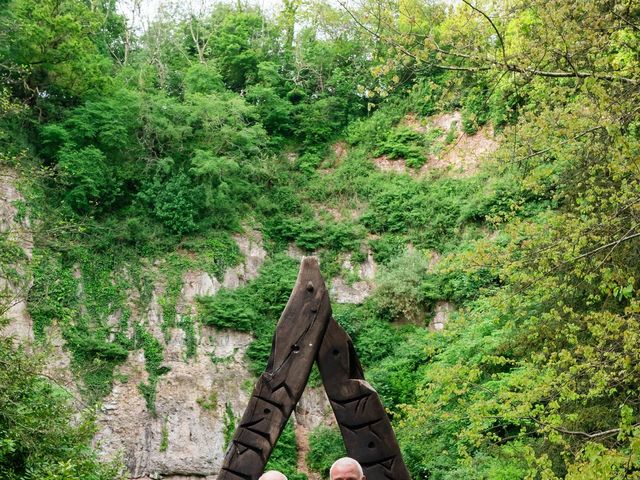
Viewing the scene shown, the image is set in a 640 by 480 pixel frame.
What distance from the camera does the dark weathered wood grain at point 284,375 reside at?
15.8 feet

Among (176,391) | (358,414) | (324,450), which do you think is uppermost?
(358,414)

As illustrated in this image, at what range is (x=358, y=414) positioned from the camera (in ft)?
16.1

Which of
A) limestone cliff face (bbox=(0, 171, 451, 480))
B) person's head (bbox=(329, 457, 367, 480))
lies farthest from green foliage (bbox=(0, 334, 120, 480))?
limestone cliff face (bbox=(0, 171, 451, 480))

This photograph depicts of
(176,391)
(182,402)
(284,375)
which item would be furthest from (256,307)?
(284,375)

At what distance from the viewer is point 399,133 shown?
25.8 metres

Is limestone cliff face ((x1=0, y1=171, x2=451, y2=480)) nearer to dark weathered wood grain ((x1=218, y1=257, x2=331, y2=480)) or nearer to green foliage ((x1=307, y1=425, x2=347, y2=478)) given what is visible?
green foliage ((x1=307, y1=425, x2=347, y2=478))

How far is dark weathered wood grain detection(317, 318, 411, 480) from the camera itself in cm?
484

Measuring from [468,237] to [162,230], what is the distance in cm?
883

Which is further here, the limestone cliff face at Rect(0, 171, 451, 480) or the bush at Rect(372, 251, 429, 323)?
the bush at Rect(372, 251, 429, 323)

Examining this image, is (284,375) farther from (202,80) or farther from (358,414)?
(202,80)

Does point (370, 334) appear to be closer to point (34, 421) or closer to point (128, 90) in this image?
point (128, 90)

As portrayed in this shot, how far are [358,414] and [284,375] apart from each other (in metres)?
0.56

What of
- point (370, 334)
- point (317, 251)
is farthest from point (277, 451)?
point (317, 251)

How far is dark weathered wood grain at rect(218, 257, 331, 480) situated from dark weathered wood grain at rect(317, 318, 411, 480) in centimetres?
13
